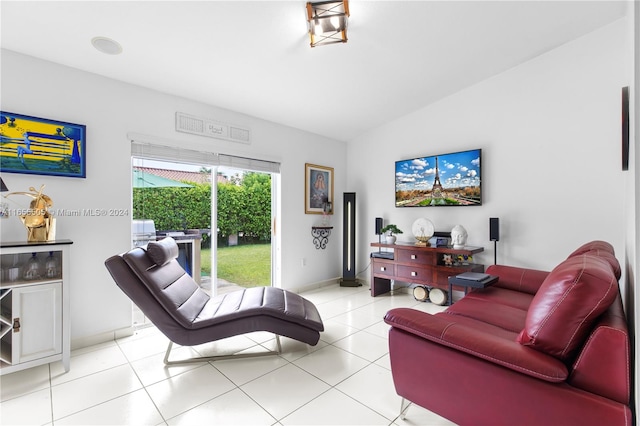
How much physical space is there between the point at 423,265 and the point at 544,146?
1.86 meters

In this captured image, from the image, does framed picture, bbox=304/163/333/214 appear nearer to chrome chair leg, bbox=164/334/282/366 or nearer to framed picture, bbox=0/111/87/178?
chrome chair leg, bbox=164/334/282/366

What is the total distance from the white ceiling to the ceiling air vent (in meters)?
0.24

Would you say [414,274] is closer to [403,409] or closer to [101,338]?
[403,409]

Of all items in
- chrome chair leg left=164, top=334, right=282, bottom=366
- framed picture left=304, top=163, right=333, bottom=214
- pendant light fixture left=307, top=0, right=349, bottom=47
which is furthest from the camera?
framed picture left=304, top=163, right=333, bottom=214

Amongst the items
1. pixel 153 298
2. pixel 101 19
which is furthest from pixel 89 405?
pixel 101 19

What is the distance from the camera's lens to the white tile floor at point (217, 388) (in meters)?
1.71

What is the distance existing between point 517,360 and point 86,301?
3267 millimetres

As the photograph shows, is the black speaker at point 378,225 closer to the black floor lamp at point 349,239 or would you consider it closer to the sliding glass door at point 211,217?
the black floor lamp at point 349,239

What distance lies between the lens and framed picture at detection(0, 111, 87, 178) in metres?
2.29

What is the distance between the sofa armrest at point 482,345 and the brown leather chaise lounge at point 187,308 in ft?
3.28

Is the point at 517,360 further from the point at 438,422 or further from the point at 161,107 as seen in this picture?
the point at 161,107

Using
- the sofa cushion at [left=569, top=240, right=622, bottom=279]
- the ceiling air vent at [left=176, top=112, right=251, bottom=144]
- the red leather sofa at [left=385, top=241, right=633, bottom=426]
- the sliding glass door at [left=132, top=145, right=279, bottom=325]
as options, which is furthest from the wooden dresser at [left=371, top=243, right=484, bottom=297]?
the ceiling air vent at [left=176, top=112, right=251, bottom=144]

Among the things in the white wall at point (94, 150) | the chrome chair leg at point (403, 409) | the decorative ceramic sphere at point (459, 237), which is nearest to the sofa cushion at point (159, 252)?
the white wall at point (94, 150)

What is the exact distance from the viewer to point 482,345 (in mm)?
1321
